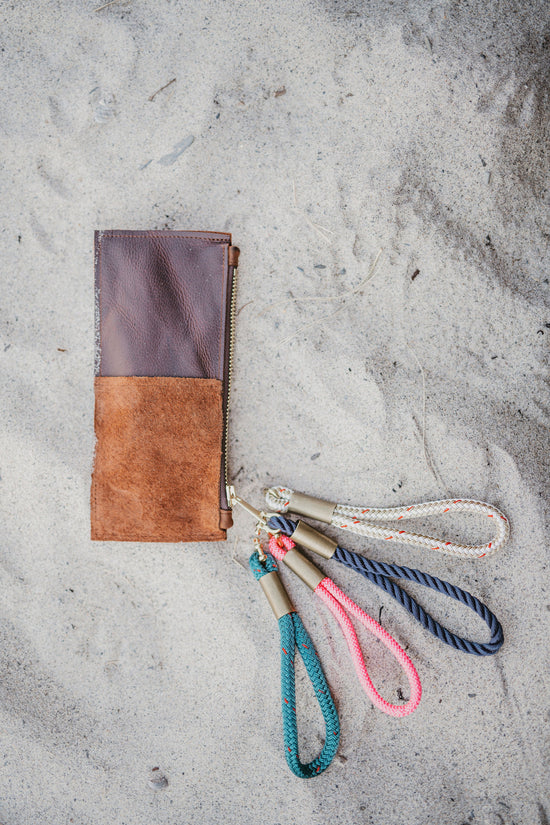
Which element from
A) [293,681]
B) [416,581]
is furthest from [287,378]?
[293,681]

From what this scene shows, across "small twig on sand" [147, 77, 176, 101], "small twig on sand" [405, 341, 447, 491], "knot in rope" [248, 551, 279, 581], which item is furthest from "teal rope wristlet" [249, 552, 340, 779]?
"small twig on sand" [147, 77, 176, 101]

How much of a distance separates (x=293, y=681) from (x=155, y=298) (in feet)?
3.81

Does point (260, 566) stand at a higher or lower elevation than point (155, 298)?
lower

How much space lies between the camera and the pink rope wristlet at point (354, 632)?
144 cm

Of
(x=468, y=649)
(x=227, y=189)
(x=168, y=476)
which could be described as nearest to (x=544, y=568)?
(x=468, y=649)

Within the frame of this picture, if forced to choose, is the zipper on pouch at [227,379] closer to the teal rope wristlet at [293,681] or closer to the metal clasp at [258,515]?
the metal clasp at [258,515]

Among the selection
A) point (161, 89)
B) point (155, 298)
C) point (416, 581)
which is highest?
Result: point (161, 89)

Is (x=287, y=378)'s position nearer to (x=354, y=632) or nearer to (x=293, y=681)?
(x=354, y=632)

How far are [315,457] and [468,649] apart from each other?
0.71 m

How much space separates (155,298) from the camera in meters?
1.39

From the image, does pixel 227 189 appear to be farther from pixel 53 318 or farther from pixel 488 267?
pixel 488 267

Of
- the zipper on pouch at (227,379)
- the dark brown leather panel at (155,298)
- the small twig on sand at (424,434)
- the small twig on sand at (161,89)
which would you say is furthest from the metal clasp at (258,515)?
the small twig on sand at (161,89)

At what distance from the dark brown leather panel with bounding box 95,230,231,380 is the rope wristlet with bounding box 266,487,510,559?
0.47 m

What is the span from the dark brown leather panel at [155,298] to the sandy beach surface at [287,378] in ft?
0.60
